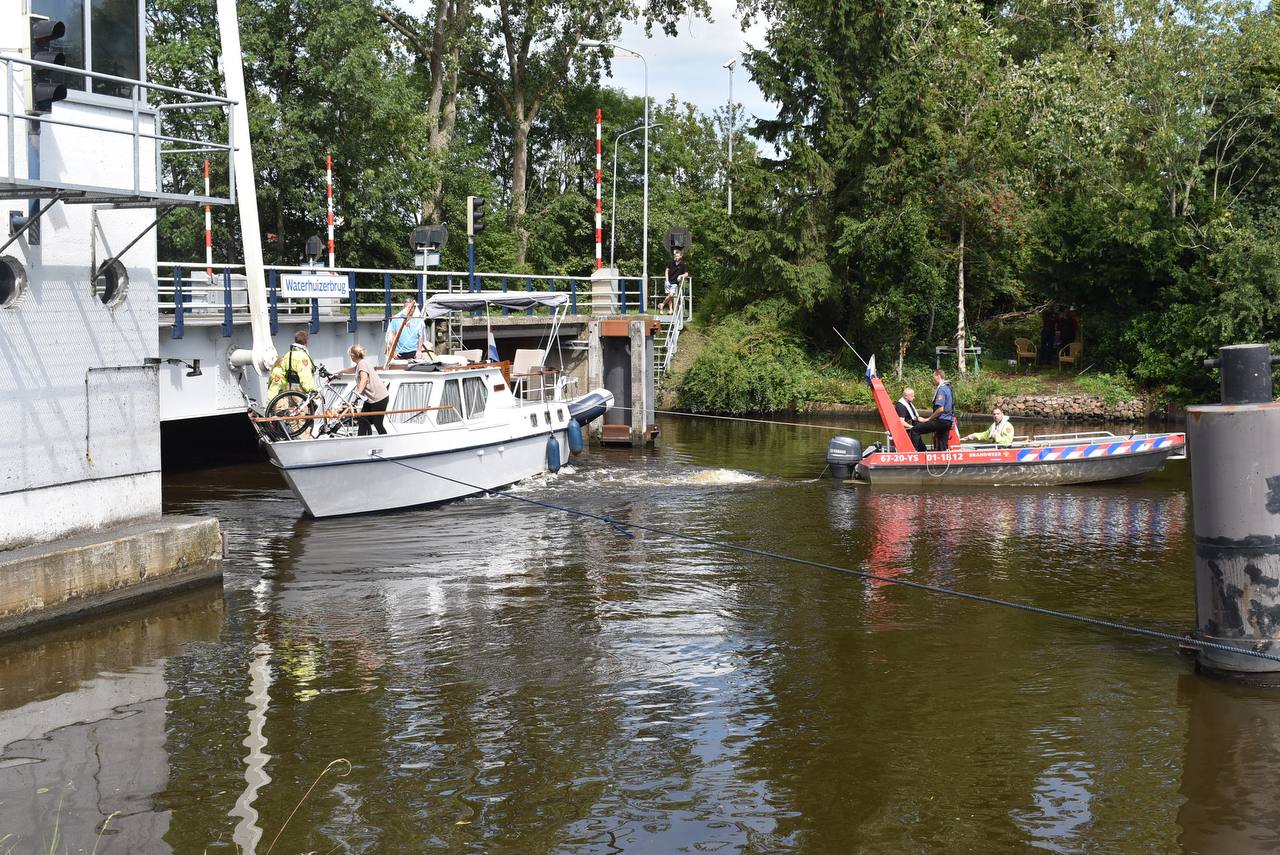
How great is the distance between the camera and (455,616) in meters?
13.7

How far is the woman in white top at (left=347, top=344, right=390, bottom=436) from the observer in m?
20.1

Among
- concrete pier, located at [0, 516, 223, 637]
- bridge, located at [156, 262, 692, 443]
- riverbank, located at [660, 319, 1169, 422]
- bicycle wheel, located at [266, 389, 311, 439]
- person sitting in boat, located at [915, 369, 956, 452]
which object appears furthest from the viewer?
riverbank, located at [660, 319, 1169, 422]

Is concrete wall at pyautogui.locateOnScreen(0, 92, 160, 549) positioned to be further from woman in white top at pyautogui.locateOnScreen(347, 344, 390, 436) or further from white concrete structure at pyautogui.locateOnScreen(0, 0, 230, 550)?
woman in white top at pyautogui.locateOnScreen(347, 344, 390, 436)

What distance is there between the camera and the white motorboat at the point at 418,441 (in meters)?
19.3

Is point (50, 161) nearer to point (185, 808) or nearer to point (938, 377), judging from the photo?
point (185, 808)

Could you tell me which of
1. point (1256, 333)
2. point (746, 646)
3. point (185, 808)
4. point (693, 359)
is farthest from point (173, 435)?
point (1256, 333)

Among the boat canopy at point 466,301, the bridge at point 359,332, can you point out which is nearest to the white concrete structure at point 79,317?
the bridge at point 359,332

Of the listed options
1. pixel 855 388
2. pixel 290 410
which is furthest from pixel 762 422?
pixel 290 410

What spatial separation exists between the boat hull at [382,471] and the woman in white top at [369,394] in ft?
1.25

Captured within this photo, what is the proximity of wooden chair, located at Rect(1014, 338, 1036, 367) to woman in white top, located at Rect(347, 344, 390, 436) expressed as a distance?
25207 millimetres

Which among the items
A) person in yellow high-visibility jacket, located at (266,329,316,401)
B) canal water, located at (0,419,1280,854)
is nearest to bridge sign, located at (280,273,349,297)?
person in yellow high-visibility jacket, located at (266,329,316,401)

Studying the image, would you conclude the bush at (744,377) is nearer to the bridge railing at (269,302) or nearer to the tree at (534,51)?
the bridge railing at (269,302)

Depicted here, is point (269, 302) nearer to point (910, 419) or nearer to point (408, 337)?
point (408, 337)

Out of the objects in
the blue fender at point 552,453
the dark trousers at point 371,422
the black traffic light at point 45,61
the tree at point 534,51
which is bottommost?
the blue fender at point 552,453
